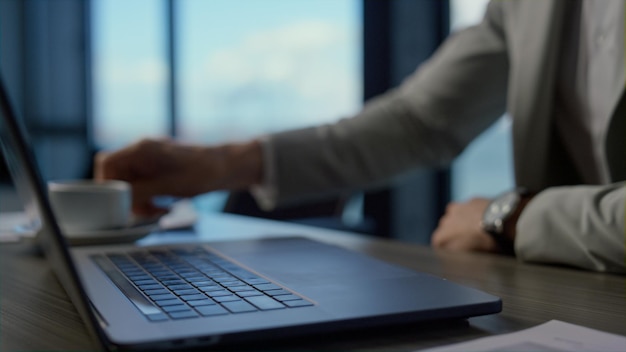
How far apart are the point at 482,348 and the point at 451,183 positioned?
9.86 feet

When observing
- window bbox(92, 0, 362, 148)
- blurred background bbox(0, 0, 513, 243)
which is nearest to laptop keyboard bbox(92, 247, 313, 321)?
blurred background bbox(0, 0, 513, 243)

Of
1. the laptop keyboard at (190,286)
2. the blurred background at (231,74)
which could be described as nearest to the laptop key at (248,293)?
the laptop keyboard at (190,286)

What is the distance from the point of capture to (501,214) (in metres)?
0.79

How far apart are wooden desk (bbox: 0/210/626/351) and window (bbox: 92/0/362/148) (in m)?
2.42

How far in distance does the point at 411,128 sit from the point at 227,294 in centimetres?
77

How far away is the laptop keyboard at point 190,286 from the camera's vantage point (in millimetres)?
405

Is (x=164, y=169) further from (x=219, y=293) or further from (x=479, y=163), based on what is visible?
(x=479, y=163)

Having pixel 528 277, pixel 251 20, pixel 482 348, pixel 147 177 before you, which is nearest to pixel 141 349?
pixel 482 348

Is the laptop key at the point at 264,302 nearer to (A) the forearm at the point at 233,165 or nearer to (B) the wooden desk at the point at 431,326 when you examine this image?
(B) the wooden desk at the point at 431,326

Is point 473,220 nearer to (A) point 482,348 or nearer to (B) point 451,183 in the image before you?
(A) point 482,348

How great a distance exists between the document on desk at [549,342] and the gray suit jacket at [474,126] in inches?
12.3

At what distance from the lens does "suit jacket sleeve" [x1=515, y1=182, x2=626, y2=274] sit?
2.17 feet

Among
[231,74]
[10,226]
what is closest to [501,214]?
[10,226]

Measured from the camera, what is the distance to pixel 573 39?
923mm
